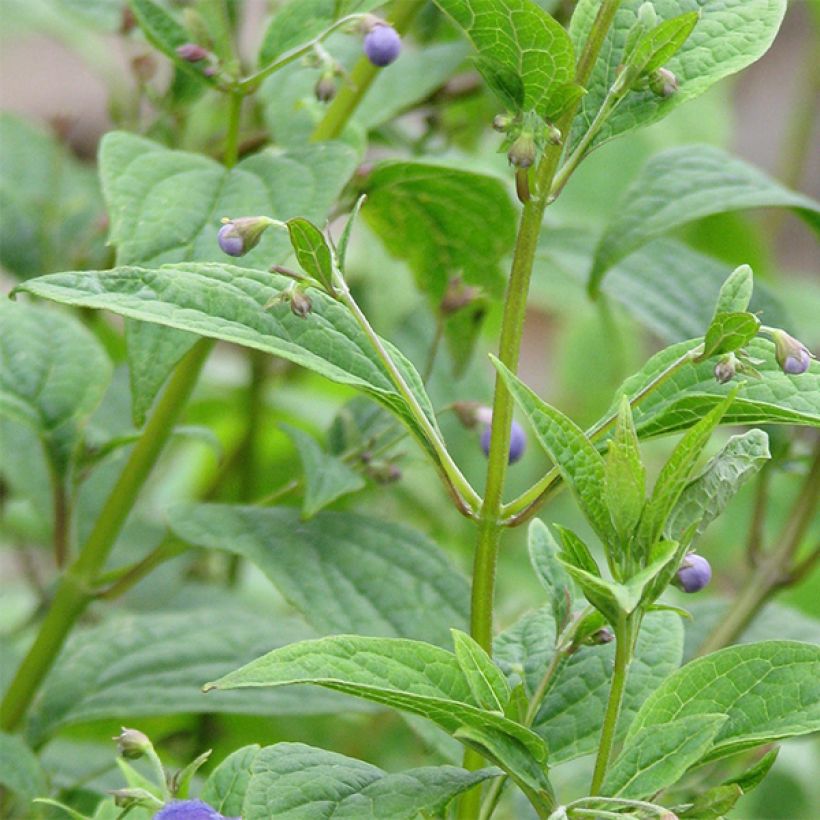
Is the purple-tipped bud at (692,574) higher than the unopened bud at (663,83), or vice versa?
the unopened bud at (663,83)

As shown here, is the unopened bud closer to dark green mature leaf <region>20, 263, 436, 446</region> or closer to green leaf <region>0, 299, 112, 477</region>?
dark green mature leaf <region>20, 263, 436, 446</region>

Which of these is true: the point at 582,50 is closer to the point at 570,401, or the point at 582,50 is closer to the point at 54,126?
the point at 54,126

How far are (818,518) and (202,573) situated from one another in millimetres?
602

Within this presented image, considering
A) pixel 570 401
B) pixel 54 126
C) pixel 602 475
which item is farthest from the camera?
pixel 570 401

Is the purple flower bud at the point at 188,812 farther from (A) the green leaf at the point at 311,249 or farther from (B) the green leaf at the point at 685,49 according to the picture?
(B) the green leaf at the point at 685,49

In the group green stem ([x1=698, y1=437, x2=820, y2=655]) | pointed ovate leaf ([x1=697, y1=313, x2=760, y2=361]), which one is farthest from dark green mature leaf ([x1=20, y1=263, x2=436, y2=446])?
green stem ([x1=698, y1=437, x2=820, y2=655])

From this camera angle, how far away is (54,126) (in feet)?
4.15

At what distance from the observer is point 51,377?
92cm

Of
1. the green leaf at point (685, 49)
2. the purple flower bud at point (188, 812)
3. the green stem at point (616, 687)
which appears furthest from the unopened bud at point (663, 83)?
the purple flower bud at point (188, 812)

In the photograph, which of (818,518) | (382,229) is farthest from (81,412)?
(818,518)

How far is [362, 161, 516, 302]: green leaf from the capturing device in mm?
913

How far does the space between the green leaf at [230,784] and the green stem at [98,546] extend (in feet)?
0.93

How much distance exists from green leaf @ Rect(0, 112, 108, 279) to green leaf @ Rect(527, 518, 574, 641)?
22.1 inches

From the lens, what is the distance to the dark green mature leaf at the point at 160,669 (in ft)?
2.91
